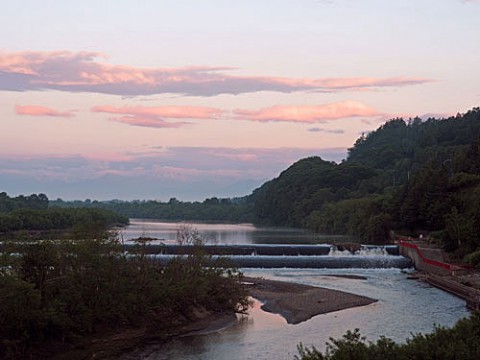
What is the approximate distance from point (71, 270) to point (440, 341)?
1980 cm

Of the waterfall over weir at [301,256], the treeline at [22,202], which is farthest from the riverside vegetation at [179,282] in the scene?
the treeline at [22,202]

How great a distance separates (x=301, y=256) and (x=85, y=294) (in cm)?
3640

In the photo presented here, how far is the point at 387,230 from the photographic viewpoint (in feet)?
284

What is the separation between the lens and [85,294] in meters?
32.3

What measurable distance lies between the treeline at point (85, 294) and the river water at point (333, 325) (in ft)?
9.45

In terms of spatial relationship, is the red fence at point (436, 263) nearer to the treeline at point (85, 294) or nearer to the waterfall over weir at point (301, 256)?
the waterfall over weir at point (301, 256)

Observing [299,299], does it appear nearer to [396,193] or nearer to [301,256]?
[301,256]

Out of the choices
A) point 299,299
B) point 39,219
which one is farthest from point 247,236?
point 299,299

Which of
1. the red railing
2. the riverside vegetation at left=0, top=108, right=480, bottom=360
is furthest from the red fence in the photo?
the riverside vegetation at left=0, top=108, right=480, bottom=360

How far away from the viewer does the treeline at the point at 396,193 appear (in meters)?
77.0

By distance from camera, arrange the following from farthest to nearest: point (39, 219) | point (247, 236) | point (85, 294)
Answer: point (39, 219) < point (247, 236) < point (85, 294)

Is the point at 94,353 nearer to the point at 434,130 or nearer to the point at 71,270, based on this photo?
the point at 71,270

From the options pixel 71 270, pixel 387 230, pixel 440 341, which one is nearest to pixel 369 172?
pixel 387 230

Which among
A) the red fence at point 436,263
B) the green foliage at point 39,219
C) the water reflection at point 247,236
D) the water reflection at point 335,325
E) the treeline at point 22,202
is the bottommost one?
the water reflection at point 335,325
